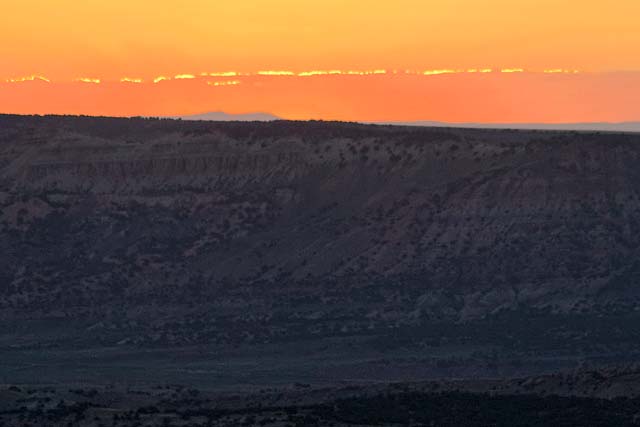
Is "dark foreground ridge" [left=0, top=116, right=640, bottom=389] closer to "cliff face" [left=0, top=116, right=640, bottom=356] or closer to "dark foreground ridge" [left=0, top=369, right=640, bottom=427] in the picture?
"cliff face" [left=0, top=116, right=640, bottom=356]

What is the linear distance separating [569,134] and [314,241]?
15.7 m

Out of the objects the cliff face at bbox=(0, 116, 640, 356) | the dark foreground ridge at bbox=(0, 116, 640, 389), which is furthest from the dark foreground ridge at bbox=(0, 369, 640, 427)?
the cliff face at bbox=(0, 116, 640, 356)

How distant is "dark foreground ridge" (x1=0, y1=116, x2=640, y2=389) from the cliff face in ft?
0.48

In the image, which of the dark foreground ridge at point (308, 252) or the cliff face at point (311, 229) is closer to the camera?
the dark foreground ridge at point (308, 252)

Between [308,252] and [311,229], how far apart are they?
13.2 ft

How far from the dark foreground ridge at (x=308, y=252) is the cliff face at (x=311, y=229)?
0.48 ft

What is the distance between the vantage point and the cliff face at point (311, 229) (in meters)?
118

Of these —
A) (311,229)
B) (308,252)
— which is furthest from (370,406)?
(311,229)

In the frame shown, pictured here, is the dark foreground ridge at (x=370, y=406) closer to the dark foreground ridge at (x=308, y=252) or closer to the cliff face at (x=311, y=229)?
the dark foreground ridge at (x=308, y=252)

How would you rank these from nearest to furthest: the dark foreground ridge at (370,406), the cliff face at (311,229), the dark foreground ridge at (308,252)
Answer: the dark foreground ridge at (370,406) < the dark foreground ridge at (308,252) < the cliff face at (311,229)

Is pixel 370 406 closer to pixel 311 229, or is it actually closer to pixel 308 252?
pixel 308 252

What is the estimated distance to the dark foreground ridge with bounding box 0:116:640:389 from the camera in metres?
109

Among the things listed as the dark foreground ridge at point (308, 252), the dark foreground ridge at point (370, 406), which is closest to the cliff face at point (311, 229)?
the dark foreground ridge at point (308, 252)

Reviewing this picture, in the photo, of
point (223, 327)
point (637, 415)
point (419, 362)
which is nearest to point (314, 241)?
point (223, 327)
